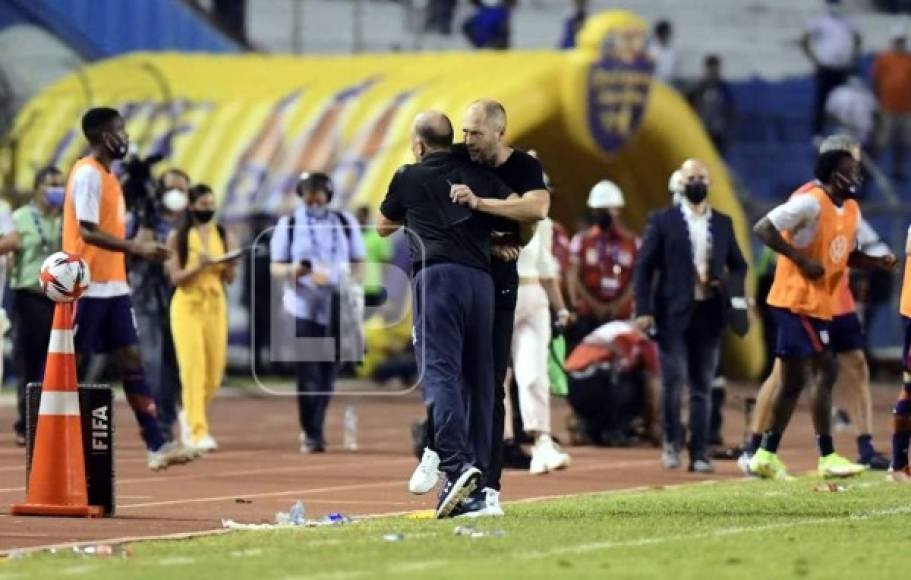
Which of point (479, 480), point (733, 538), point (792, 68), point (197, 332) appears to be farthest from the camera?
point (792, 68)

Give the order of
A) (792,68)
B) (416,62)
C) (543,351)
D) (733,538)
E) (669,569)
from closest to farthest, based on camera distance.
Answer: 1. (669,569)
2. (733,538)
3. (543,351)
4. (416,62)
5. (792,68)

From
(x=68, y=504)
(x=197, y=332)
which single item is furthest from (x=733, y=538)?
(x=197, y=332)

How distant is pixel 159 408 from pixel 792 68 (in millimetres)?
21558

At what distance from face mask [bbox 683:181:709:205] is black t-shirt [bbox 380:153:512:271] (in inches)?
216

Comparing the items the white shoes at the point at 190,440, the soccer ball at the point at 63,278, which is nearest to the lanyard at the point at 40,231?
the white shoes at the point at 190,440

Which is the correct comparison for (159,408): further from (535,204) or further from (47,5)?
(47,5)

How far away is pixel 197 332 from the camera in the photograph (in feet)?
65.6

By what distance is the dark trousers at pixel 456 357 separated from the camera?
1336 cm

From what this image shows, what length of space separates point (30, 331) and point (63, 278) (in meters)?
7.44

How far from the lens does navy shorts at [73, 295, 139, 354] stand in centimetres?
1622

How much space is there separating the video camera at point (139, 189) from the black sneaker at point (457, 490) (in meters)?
6.99

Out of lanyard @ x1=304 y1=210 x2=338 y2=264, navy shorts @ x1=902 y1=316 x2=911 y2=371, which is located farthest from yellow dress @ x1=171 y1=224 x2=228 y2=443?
navy shorts @ x1=902 y1=316 x2=911 y2=371

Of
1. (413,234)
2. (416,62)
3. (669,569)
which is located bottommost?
(669,569)

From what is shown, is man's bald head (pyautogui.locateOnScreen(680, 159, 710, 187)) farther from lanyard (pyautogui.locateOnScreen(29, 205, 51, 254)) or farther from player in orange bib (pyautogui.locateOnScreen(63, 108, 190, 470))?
lanyard (pyautogui.locateOnScreen(29, 205, 51, 254))
